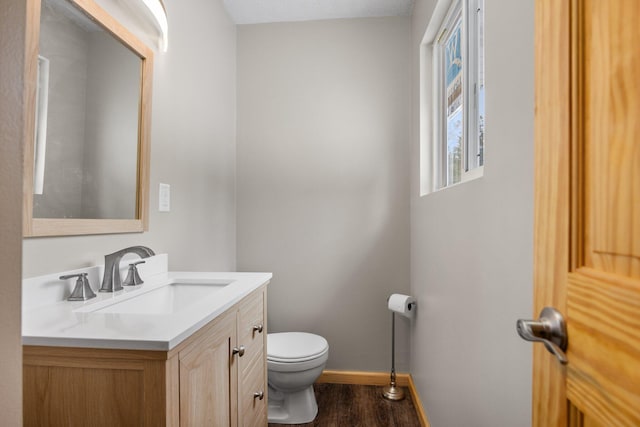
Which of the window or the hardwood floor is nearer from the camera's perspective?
the window

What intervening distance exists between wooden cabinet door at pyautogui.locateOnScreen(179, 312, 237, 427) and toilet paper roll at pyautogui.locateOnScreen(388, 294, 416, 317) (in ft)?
4.07

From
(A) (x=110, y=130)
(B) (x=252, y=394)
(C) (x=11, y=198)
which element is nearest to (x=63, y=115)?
(A) (x=110, y=130)

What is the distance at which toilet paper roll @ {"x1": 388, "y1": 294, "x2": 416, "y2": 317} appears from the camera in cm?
212

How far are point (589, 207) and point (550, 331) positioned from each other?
0.20 meters

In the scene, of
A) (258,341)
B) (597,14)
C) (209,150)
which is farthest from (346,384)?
(597,14)

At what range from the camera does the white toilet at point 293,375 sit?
1840 millimetres

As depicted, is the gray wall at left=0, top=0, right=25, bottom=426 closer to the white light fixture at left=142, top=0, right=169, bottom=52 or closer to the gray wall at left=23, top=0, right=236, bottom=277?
the gray wall at left=23, top=0, right=236, bottom=277

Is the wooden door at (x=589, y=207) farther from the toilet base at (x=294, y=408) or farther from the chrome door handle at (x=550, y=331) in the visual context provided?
the toilet base at (x=294, y=408)

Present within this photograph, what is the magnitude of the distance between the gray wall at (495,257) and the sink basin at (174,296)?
908mm

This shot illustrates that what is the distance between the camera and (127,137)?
137 centimetres

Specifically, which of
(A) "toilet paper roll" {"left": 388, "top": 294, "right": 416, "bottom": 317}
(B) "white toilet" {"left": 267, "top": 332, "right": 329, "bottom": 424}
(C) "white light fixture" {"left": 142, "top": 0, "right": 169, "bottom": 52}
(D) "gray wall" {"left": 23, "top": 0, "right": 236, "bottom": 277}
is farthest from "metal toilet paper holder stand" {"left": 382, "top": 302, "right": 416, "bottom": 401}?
(C) "white light fixture" {"left": 142, "top": 0, "right": 169, "bottom": 52}

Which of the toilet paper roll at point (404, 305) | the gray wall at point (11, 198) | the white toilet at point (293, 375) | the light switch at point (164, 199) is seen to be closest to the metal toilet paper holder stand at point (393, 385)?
the toilet paper roll at point (404, 305)

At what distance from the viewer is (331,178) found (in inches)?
96.4

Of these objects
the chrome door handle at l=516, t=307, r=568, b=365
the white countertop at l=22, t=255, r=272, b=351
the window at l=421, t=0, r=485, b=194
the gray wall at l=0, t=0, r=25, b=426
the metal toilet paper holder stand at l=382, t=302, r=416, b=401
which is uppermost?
the window at l=421, t=0, r=485, b=194
